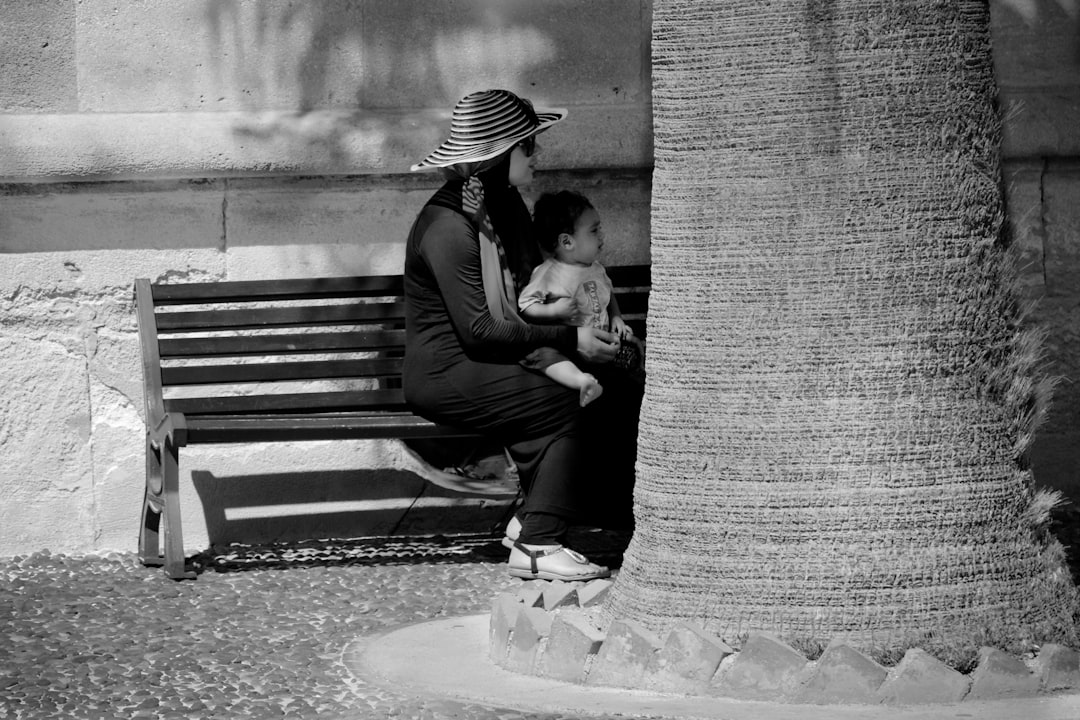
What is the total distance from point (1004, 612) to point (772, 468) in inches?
24.0

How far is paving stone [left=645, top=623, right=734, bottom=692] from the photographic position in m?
3.40

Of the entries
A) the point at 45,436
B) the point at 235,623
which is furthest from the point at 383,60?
the point at 235,623

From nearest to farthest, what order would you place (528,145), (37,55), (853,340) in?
(853,340)
(528,145)
(37,55)

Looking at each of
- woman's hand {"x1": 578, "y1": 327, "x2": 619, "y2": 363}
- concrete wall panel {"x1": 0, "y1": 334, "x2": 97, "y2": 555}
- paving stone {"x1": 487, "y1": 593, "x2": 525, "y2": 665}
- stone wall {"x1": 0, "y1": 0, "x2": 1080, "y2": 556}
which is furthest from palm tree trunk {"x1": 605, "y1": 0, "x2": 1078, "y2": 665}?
concrete wall panel {"x1": 0, "y1": 334, "x2": 97, "y2": 555}

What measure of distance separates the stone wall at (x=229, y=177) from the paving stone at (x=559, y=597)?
1569mm

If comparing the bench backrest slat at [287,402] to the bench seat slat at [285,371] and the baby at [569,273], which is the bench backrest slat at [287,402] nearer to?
the bench seat slat at [285,371]

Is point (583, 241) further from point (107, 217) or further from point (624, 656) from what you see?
point (624, 656)

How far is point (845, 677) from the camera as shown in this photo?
328cm

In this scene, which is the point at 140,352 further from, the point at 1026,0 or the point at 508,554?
the point at 1026,0

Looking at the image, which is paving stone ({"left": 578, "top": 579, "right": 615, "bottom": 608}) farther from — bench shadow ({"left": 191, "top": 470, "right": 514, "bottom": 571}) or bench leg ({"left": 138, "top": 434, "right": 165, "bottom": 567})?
bench leg ({"left": 138, "top": 434, "right": 165, "bottom": 567})

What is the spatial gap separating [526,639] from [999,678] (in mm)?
1087

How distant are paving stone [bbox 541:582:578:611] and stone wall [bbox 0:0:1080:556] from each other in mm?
1569

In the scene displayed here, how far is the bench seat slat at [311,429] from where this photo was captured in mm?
4891

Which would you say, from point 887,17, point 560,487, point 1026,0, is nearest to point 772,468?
point 887,17
